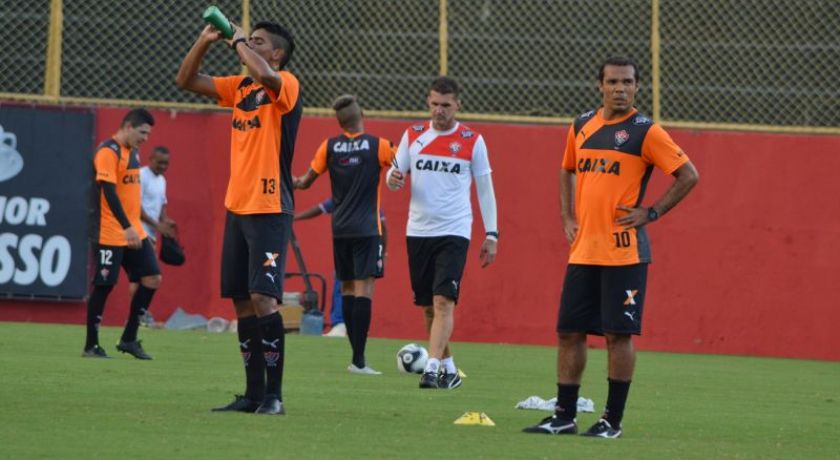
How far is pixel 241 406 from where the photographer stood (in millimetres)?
8234

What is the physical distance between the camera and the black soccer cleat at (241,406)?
323 inches

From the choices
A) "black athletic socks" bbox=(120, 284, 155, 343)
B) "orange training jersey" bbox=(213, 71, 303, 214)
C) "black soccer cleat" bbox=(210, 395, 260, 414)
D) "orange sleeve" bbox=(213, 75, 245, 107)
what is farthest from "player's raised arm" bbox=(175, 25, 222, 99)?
"black athletic socks" bbox=(120, 284, 155, 343)

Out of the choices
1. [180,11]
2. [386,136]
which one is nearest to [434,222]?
[386,136]

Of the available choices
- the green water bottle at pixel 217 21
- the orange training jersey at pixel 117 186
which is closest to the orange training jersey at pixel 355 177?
the orange training jersey at pixel 117 186

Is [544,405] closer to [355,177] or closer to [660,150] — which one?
[660,150]

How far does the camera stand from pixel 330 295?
18359 mm

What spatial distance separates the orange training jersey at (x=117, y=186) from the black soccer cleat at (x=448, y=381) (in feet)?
11.4

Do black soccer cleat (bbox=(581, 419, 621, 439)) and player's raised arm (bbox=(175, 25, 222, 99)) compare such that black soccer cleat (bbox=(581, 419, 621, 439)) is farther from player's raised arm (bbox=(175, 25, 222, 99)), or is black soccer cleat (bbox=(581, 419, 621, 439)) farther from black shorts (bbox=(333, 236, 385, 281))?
black shorts (bbox=(333, 236, 385, 281))

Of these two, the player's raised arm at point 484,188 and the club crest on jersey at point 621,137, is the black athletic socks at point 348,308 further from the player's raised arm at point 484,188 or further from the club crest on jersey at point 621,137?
the club crest on jersey at point 621,137

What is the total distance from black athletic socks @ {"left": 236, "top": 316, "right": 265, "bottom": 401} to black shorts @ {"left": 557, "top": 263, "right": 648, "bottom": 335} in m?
1.62

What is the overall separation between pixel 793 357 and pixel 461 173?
7774 millimetres

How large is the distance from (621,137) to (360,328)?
4.72m

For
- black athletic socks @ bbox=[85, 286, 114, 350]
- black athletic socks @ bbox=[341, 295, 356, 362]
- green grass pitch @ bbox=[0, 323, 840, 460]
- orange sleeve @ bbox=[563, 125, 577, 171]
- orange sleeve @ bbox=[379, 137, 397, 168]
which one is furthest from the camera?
orange sleeve @ bbox=[379, 137, 397, 168]

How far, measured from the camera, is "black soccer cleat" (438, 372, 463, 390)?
35.3 ft
